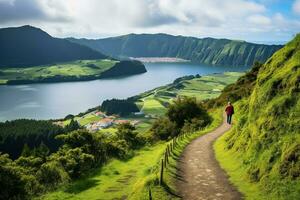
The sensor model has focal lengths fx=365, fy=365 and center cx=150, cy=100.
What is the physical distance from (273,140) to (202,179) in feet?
16.3

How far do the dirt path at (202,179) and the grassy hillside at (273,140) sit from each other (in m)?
0.68

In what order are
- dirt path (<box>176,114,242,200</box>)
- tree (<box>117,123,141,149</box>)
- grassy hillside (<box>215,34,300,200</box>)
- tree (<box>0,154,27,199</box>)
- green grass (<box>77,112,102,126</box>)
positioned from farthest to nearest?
green grass (<box>77,112,102,126</box>), tree (<box>117,123,141,149</box>), tree (<box>0,154,27,199</box>), dirt path (<box>176,114,242,200</box>), grassy hillside (<box>215,34,300,200</box>)

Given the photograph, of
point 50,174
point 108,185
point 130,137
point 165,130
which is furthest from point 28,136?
point 108,185

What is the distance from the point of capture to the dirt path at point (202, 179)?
1917 cm

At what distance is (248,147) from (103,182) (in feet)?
40.2

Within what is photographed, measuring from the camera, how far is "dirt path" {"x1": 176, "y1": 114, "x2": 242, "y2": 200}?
62.9 ft

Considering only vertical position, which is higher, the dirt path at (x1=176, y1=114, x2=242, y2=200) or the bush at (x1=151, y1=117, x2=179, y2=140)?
the dirt path at (x1=176, y1=114, x2=242, y2=200)

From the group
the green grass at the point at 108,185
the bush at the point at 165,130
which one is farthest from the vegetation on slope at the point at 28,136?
the green grass at the point at 108,185

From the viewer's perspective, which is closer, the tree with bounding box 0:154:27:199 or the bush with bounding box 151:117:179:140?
the tree with bounding box 0:154:27:199

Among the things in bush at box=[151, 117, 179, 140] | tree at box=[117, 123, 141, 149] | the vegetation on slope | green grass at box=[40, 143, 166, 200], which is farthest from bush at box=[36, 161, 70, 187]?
the vegetation on slope

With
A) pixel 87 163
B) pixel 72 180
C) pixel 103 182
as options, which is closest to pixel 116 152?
pixel 87 163

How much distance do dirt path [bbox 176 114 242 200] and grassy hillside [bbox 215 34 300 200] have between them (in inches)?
26.7

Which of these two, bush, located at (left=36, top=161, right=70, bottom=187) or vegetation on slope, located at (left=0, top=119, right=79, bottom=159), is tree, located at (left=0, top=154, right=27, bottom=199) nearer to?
bush, located at (left=36, top=161, right=70, bottom=187)

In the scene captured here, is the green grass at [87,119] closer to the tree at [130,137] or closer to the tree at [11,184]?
the tree at [130,137]
